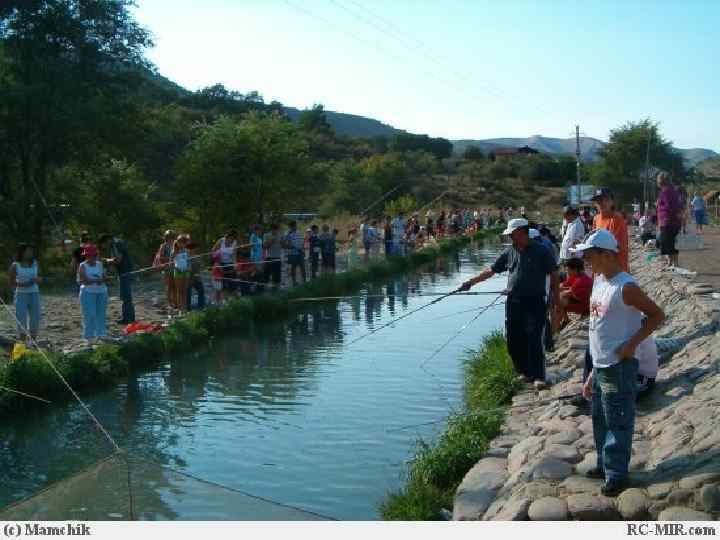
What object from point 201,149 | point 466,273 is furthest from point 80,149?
point 466,273

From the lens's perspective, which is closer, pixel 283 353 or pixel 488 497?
pixel 488 497

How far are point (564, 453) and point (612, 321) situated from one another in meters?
1.53

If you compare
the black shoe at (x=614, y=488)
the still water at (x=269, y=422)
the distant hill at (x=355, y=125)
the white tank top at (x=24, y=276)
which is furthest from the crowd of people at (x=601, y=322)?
the distant hill at (x=355, y=125)

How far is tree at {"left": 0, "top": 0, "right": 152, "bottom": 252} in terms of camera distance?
23.1m

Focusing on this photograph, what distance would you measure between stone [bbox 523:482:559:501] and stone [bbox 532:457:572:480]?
0.11 meters

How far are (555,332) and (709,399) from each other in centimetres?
546

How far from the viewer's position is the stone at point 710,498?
4.98 meters

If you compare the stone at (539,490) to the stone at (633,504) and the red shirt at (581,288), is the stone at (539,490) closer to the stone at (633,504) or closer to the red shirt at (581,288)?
the stone at (633,504)

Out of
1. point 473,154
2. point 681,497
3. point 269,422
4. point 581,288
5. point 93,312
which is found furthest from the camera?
point 473,154

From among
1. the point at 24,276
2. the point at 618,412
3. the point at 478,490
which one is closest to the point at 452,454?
the point at 478,490

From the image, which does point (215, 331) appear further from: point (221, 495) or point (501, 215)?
point (501, 215)

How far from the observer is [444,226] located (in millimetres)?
41812

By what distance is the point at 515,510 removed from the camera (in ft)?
18.7

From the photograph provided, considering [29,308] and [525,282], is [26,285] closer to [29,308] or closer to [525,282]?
[29,308]
